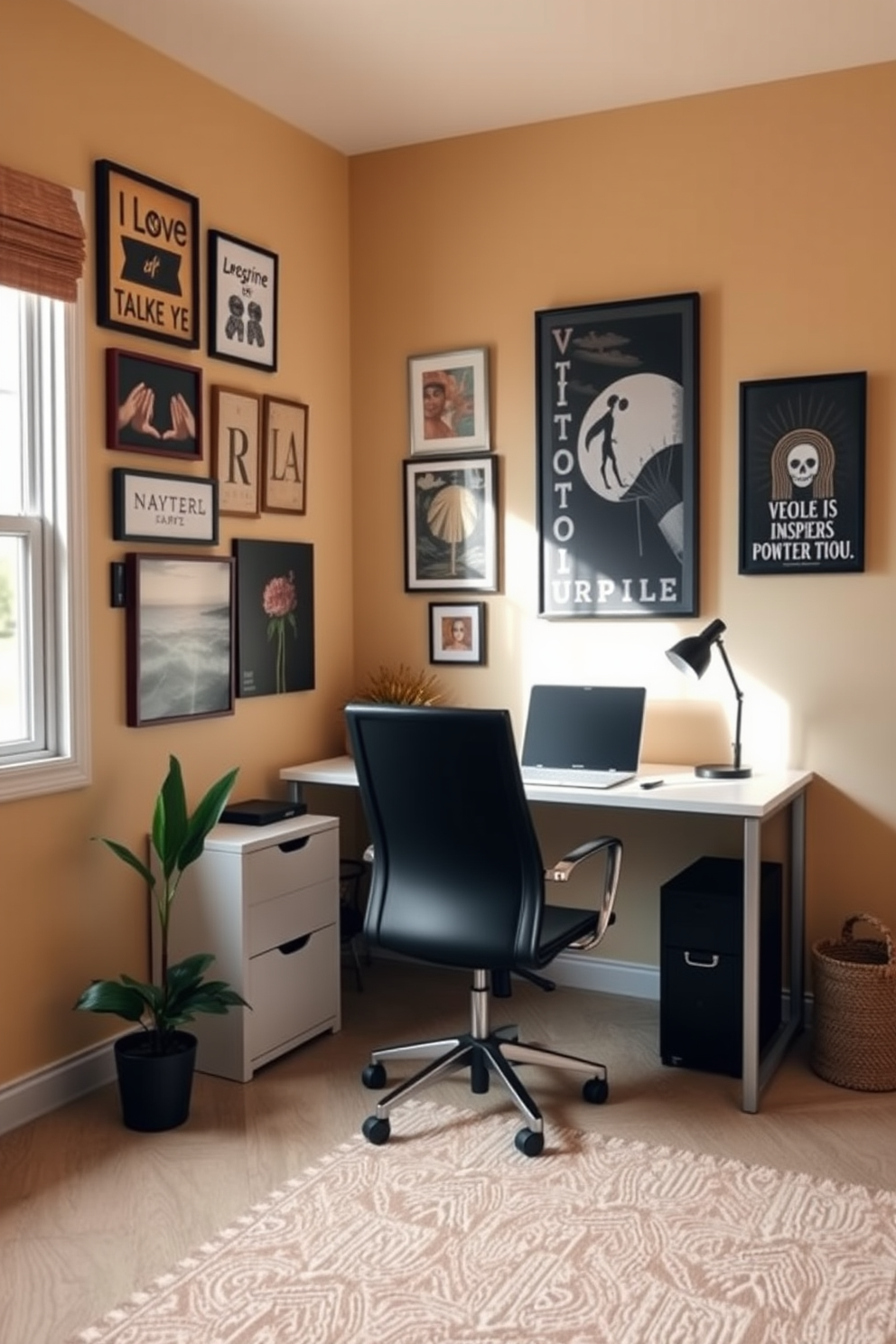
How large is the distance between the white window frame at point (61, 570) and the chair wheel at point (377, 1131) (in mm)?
1082

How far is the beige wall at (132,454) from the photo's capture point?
294cm

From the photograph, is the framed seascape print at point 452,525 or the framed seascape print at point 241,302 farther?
the framed seascape print at point 452,525

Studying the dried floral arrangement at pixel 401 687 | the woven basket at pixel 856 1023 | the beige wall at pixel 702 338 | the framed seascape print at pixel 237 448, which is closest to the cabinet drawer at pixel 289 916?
the dried floral arrangement at pixel 401 687

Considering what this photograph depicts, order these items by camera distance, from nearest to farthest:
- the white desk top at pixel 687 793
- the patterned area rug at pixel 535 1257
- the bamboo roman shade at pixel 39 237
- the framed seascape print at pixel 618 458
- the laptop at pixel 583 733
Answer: the patterned area rug at pixel 535 1257 < the bamboo roman shade at pixel 39 237 < the white desk top at pixel 687 793 < the laptop at pixel 583 733 < the framed seascape print at pixel 618 458

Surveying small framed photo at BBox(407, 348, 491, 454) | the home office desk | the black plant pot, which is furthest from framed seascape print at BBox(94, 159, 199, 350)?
the black plant pot

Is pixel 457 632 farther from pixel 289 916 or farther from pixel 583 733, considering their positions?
pixel 289 916

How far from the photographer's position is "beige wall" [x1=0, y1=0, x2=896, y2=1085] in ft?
10.2

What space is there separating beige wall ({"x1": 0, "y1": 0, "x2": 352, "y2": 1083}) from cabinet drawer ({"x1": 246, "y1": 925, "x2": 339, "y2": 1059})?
364 millimetres

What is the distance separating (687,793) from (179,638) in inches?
55.6

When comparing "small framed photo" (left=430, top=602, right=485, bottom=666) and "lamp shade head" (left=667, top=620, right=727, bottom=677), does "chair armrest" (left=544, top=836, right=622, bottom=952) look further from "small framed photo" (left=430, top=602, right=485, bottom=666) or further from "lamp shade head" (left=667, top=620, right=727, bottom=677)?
"small framed photo" (left=430, top=602, right=485, bottom=666)

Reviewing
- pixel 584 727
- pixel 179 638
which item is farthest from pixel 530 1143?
pixel 179 638

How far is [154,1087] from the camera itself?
2.85m

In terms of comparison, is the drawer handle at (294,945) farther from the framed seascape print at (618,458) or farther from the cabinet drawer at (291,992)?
the framed seascape print at (618,458)

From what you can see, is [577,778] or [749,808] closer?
[749,808]
